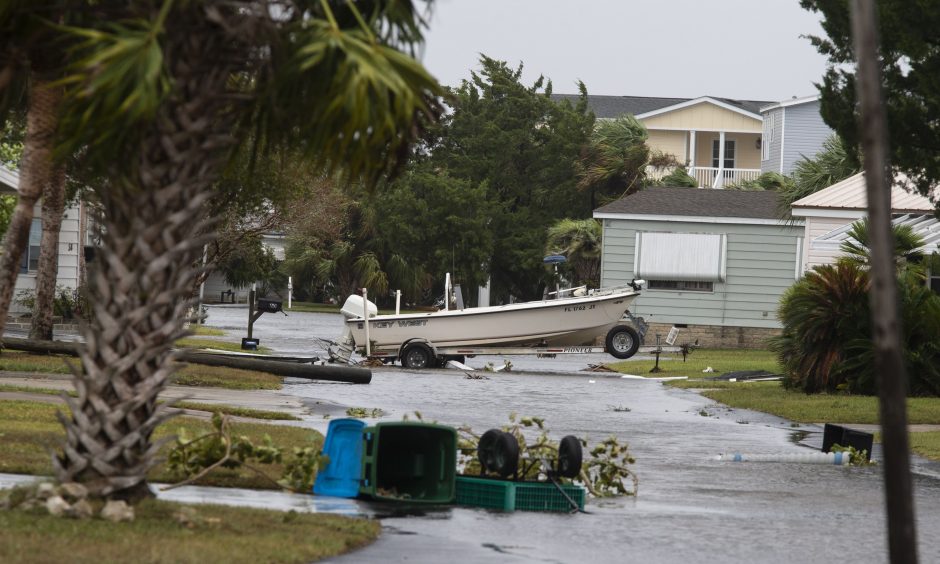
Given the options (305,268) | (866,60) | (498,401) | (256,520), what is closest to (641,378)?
(498,401)

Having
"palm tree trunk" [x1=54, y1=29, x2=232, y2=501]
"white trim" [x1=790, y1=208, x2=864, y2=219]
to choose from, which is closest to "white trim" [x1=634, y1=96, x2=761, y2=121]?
"white trim" [x1=790, y1=208, x2=864, y2=219]

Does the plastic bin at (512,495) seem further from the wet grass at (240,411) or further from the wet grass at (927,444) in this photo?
the wet grass at (927,444)

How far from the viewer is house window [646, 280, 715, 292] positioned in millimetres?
48000

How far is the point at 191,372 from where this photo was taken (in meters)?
26.3

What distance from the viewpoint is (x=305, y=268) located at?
77875mm

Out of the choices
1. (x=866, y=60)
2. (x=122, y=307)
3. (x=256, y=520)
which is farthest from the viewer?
(x=256, y=520)

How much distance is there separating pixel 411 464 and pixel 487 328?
22.8 meters

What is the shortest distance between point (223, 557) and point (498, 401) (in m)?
16.9

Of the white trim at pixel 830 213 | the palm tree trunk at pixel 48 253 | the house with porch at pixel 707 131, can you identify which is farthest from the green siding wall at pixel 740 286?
the palm tree trunk at pixel 48 253

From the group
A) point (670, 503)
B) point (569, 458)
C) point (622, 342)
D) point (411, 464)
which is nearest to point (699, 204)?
point (622, 342)

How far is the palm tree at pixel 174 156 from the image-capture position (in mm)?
9195

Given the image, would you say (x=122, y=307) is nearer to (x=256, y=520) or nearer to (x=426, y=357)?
(x=256, y=520)

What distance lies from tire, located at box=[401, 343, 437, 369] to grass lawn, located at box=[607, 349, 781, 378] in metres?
4.84

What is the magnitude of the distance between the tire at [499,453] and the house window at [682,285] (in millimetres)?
35704
